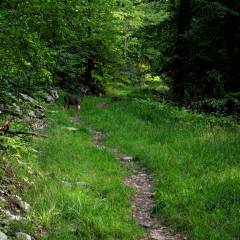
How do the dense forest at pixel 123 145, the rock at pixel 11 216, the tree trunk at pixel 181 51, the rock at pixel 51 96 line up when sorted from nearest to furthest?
the rock at pixel 11 216 → the dense forest at pixel 123 145 → the tree trunk at pixel 181 51 → the rock at pixel 51 96

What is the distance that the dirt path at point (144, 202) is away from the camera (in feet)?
30.3

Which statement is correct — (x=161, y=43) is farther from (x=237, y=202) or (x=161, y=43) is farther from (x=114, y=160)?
(x=237, y=202)

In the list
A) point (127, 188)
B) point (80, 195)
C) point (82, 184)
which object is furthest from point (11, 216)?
point (127, 188)

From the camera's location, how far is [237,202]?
10.1 metres

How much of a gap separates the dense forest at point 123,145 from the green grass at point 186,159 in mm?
38

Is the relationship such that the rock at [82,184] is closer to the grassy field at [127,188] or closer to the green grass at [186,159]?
the grassy field at [127,188]

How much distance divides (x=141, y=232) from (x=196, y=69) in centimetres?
1888

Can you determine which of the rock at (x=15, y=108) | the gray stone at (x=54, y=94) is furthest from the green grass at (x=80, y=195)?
the gray stone at (x=54, y=94)

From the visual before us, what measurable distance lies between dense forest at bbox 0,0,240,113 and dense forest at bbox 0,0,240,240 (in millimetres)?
60

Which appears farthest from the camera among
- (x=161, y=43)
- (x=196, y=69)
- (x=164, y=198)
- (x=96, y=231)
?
(x=161, y=43)

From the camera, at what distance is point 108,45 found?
36031 millimetres

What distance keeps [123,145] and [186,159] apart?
3.56m

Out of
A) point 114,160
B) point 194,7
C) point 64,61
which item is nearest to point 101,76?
point 64,61

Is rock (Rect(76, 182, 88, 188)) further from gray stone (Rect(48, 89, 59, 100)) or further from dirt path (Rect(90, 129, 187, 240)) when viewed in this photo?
gray stone (Rect(48, 89, 59, 100))
